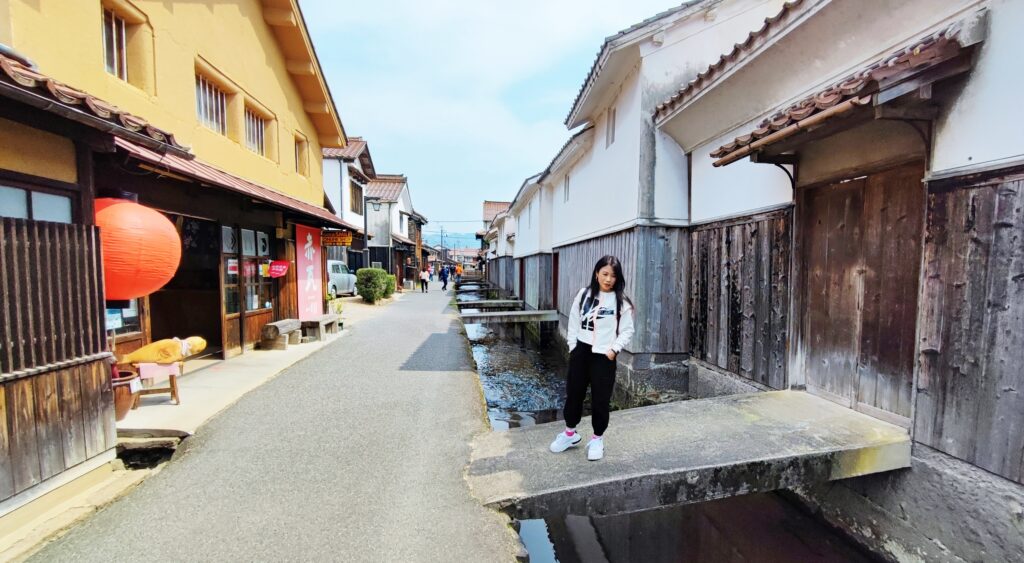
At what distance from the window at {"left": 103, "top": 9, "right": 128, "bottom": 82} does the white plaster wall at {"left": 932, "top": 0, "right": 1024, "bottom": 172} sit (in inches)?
362

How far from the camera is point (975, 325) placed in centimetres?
314

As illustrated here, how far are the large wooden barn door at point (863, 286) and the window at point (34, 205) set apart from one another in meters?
7.38

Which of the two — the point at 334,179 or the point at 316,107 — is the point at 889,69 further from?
the point at 334,179

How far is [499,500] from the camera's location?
11.1 feet

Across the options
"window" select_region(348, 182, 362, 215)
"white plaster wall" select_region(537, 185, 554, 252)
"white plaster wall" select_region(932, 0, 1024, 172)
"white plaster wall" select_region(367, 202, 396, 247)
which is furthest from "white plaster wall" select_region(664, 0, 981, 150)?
"white plaster wall" select_region(367, 202, 396, 247)

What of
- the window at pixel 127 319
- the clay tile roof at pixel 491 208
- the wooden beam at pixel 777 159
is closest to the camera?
the wooden beam at pixel 777 159

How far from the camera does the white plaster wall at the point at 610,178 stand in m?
7.48

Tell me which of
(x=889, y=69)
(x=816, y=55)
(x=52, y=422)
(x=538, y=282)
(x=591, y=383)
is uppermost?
(x=816, y=55)

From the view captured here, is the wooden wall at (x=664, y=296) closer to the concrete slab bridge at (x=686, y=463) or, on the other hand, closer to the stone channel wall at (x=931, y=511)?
the concrete slab bridge at (x=686, y=463)

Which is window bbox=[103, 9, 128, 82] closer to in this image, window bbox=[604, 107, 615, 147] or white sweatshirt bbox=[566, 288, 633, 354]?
white sweatshirt bbox=[566, 288, 633, 354]

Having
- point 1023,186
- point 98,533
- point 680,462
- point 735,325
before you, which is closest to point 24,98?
point 98,533

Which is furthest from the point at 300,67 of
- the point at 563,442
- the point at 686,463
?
the point at 686,463

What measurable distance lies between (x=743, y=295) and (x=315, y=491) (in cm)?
567

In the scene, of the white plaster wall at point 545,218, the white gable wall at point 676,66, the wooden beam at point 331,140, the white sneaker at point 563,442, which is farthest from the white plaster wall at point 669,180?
the wooden beam at point 331,140
